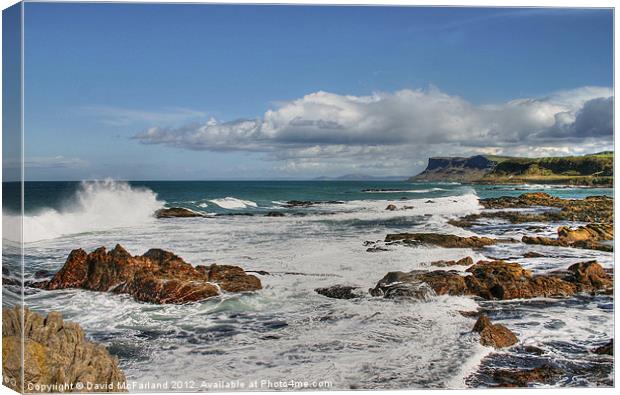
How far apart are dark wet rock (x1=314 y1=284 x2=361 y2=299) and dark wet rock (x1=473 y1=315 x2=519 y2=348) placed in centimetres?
175

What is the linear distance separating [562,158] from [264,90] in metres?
4.74

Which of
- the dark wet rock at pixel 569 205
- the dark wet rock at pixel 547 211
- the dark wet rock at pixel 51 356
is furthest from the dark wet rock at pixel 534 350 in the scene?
the dark wet rock at pixel 51 356

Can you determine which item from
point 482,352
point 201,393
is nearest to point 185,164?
point 201,393

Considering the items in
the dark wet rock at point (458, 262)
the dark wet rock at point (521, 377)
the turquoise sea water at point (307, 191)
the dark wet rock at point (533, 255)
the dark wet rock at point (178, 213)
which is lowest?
the dark wet rock at point (521, 377)

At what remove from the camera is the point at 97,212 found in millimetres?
9219

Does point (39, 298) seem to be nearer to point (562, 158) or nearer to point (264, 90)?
point (264, 90)

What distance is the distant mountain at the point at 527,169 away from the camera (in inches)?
384

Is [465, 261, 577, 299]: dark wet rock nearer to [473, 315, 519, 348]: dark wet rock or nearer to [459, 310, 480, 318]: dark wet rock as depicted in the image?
[459, 310, 480, 318]: dark wet rock

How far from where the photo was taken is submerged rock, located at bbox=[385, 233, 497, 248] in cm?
952

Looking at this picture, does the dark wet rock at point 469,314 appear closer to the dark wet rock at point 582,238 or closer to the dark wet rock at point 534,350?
the dark wet rock at point 534,350

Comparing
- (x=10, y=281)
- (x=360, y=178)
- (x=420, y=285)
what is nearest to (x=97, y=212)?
(x=10, y=281)

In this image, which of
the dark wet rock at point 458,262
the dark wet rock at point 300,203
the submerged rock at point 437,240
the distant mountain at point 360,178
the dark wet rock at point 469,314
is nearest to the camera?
the dark wet rock at point 469,314

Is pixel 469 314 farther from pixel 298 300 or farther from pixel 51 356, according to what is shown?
pixel 51 356

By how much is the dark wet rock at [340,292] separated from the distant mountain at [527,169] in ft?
6.68
